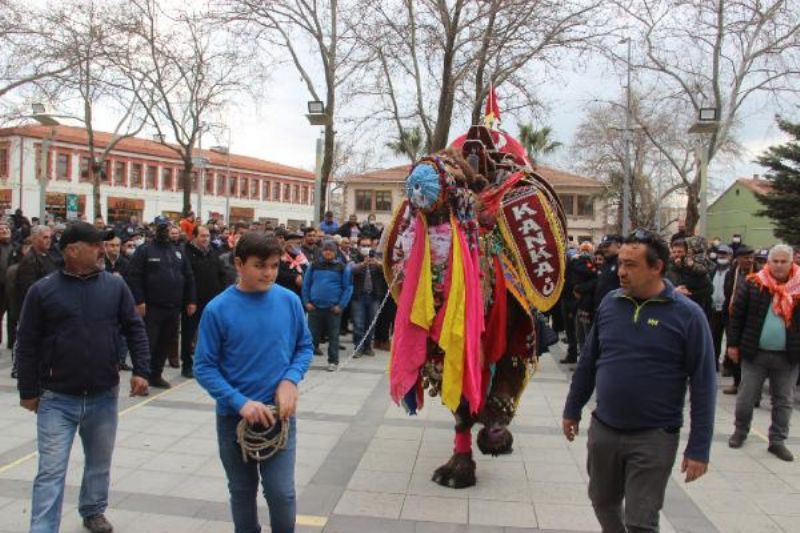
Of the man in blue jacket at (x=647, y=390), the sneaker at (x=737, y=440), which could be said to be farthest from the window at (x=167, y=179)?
the man in blue jacket at (x=647, y=390)

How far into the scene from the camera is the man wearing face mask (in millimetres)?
9219

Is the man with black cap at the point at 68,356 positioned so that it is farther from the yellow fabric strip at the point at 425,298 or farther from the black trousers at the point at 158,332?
the black trousers at the point at 158,332

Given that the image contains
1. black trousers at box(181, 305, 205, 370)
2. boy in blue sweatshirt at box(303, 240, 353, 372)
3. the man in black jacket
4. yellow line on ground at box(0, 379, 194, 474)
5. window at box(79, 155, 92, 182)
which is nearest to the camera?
yellow line on ground at box(0, 379, 194, 474)

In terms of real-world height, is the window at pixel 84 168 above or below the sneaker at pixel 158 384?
above

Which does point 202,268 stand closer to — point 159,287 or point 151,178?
point 159,287

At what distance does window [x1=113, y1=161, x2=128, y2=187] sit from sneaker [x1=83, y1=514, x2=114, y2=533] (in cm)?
4796

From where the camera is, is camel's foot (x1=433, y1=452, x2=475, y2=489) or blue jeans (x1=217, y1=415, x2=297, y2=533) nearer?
blue jeans (x1=217, y1=415, x2=297, y2=533)

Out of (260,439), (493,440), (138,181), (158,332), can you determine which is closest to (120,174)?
(138,181)

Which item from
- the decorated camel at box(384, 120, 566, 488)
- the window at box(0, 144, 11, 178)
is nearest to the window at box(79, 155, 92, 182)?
the window at box(0, 144, 11, 178)

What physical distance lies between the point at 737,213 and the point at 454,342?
45.6 m

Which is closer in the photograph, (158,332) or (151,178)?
(158,332)

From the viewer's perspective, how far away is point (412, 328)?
4.21m

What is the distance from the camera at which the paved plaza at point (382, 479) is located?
3.98 metres

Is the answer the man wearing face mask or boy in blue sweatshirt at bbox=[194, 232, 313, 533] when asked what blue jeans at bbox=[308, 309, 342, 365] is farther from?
boy in blue sweatshirt at bbox=[194, 232, 313, 533]
